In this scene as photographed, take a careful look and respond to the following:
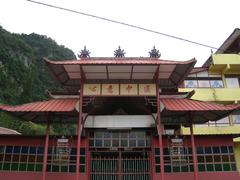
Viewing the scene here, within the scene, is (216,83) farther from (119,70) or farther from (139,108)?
(119,70)

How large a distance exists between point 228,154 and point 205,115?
2448 millimetres

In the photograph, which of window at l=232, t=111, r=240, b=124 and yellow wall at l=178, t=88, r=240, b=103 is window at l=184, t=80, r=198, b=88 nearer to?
yellow wall at l=178, t=88, r=240, b=103

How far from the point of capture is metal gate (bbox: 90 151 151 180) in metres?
15.8

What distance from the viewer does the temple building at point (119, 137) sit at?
15.7m

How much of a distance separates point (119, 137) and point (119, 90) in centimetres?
272

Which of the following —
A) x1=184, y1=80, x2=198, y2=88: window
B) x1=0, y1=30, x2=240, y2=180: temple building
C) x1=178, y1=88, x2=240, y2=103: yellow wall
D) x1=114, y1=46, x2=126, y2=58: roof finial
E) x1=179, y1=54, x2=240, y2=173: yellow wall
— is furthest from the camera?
x1=184, y1=80, x2=198, y2=88: window

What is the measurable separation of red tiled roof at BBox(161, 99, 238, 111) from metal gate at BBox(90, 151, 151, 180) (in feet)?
9.69

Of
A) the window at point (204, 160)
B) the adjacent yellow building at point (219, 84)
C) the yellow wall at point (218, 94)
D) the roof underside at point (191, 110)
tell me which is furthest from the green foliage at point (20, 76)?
the window at point (204, 160)

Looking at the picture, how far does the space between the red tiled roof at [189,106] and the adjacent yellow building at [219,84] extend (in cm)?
950

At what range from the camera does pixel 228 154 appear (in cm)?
1648

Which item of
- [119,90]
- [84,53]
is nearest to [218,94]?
[119,90]

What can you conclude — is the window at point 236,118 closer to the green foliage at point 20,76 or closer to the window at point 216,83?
the window at point 216,83

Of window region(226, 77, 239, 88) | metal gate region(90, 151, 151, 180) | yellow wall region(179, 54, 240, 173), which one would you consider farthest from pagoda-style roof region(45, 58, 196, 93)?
window region(226, 77, 239, 88)

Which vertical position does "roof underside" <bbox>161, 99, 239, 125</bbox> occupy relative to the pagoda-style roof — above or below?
below
